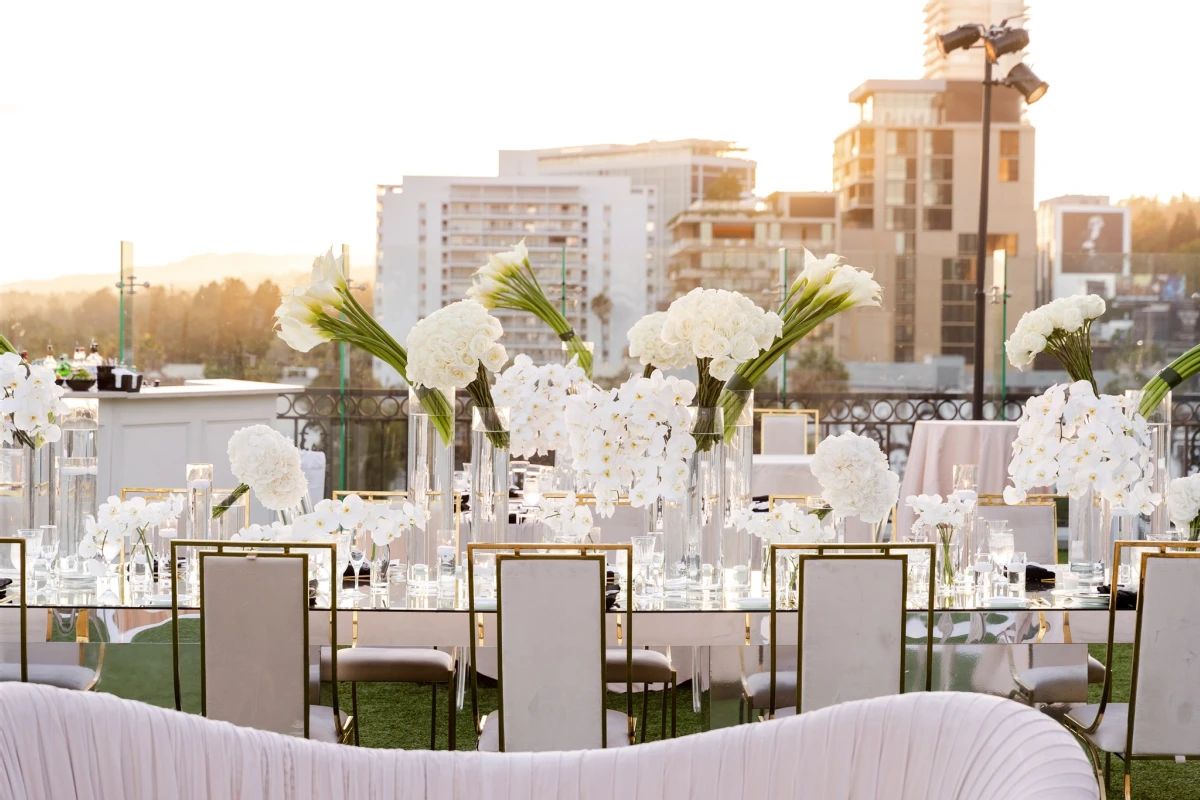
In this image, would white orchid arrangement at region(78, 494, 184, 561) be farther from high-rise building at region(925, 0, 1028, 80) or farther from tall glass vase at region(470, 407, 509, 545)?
high-rise building at region(925, 0, 1028, 80)

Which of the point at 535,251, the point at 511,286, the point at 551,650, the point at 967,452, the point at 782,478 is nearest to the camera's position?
the point at 551,650

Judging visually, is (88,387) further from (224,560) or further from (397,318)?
(224,560)

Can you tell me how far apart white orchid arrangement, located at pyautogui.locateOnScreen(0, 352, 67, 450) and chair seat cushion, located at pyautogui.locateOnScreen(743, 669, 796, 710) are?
1783 millimetres

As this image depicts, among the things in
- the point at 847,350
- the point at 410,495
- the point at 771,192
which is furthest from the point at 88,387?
the point at 771,192

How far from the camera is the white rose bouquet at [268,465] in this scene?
8.84 ft

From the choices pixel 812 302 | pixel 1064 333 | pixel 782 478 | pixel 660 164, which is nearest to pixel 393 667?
pixel 812 302

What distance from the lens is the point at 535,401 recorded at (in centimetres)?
275

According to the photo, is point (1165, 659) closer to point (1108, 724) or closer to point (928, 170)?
point (1108, 724)

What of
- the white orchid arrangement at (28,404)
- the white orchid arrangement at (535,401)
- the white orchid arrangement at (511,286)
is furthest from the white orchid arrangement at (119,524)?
the white orchid arrangement at (511,286)

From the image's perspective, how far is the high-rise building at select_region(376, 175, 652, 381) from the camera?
8383 millimetres

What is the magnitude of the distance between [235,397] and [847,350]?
4.35m

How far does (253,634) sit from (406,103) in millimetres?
10080

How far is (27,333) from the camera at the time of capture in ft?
28.9

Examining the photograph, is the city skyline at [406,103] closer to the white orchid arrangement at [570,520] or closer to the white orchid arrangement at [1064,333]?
the white orchid arrangement at [570,520]
